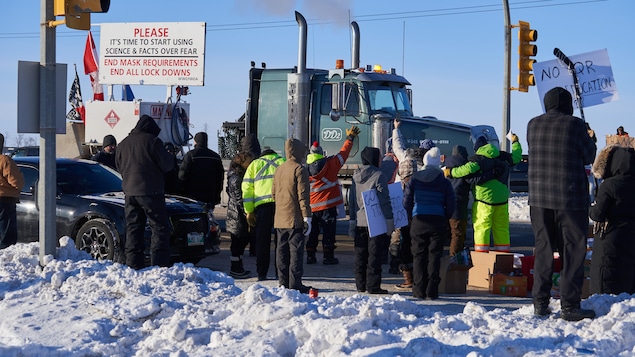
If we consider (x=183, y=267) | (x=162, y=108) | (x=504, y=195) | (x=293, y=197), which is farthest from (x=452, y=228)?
(x=162, y=108)

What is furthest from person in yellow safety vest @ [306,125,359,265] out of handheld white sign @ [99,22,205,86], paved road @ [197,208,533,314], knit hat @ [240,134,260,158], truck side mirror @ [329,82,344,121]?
handheld white sign @ [99,22,205,86]

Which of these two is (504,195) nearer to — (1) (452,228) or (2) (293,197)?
(1) (452,228)

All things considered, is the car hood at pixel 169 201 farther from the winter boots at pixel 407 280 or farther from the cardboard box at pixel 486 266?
the cardboard box at pixel 486 266

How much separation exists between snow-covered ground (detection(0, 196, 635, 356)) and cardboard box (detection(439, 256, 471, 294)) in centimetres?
253

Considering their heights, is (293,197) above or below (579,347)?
above

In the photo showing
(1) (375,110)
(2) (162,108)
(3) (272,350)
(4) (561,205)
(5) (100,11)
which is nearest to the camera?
(3) (272,350)

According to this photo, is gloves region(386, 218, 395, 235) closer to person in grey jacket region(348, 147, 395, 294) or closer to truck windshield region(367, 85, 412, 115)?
person in grey jacket region(348, 147, 395, 294)

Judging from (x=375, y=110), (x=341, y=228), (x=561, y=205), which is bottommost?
(x=341, y=228)

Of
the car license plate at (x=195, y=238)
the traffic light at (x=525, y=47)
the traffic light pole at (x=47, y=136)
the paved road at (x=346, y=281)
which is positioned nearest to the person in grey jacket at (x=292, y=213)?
the paved road at (x=346, y=281)

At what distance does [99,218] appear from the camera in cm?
1212

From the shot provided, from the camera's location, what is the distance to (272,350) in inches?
271

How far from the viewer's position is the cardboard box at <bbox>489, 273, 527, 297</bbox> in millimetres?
11078

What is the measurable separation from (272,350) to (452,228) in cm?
669

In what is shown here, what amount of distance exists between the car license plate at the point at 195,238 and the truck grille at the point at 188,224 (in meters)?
0.05
